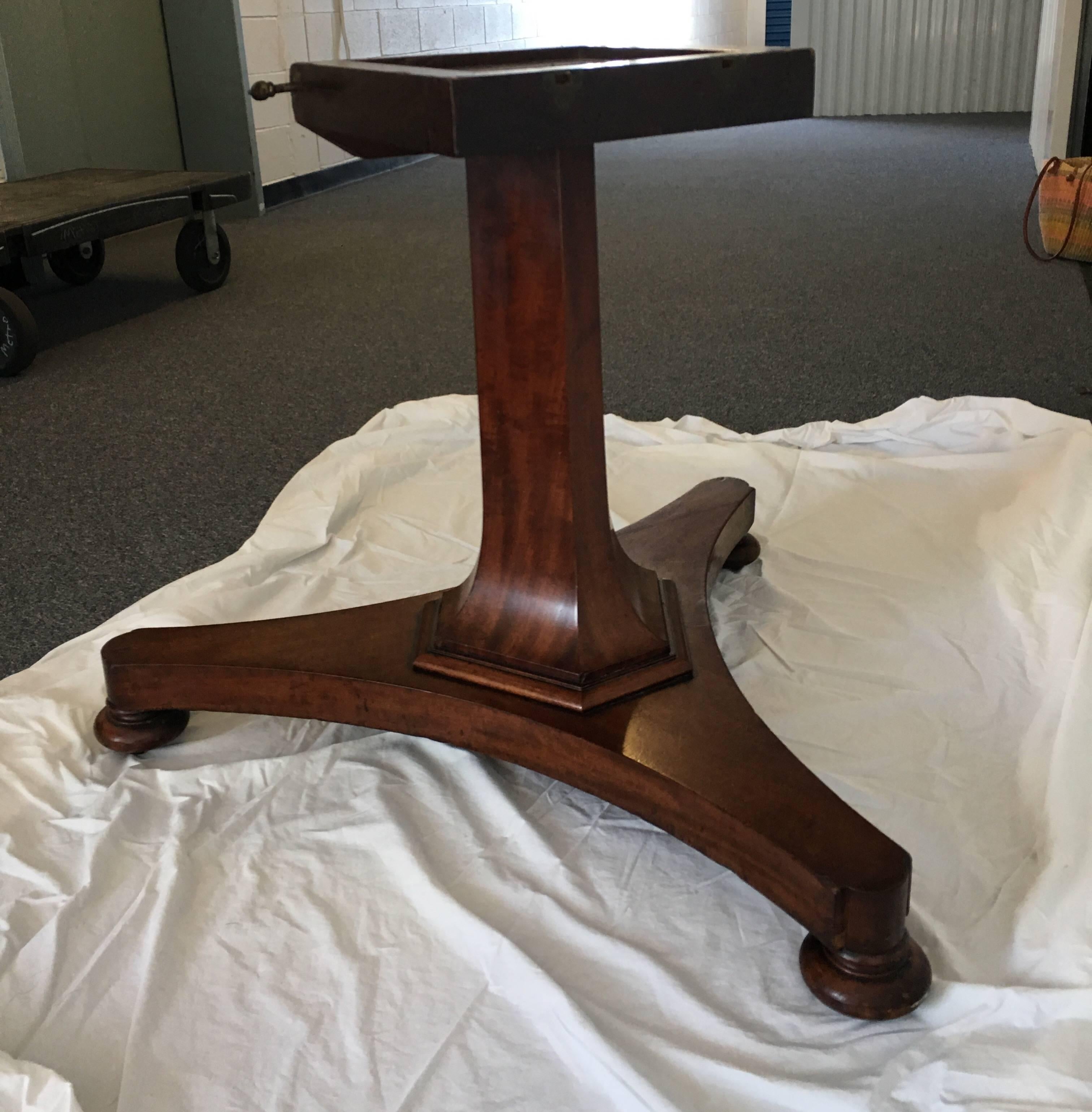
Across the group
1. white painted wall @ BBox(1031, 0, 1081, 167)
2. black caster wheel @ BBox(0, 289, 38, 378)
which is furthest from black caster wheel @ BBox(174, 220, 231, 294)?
white painted wall @ BBox(1031, 0, 1081, 167)

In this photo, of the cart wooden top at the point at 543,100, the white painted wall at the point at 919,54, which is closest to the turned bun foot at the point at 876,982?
the cart wooden top at the point at 543,100

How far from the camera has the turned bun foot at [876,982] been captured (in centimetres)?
67

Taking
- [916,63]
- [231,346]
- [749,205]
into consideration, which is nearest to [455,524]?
[231,346]

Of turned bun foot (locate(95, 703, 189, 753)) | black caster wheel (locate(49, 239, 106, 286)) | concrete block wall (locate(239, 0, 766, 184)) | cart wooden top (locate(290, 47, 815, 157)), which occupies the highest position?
cart wooden top (locate(290, 47, 815, 157))

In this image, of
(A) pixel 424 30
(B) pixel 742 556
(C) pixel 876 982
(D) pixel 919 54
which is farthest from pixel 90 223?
(D) pixel 919 54

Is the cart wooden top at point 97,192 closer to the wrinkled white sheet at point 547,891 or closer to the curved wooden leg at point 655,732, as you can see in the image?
the wrinkled white sheet at point 547,891

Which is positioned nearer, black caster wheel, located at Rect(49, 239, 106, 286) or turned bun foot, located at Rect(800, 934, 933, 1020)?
turned bun foot, located at Rect(800, 934, 933, 1020)

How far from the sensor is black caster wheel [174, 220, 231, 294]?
104 inches

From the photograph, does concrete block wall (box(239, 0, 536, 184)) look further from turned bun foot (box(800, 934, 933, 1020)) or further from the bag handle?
turned bun foot (box(800, 934, 933, 1020))

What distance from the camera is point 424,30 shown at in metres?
4.38

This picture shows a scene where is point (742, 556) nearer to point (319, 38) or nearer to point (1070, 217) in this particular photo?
point (1070, 217)

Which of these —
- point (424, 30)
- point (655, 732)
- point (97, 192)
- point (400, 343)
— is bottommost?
point (400, 343)

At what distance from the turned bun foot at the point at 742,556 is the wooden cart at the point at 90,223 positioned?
55.7 inches

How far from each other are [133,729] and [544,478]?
0.38 metres
